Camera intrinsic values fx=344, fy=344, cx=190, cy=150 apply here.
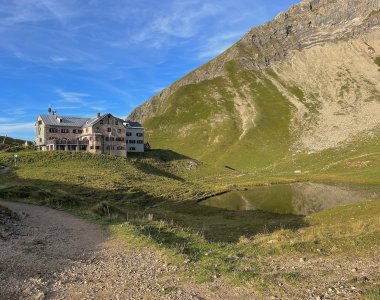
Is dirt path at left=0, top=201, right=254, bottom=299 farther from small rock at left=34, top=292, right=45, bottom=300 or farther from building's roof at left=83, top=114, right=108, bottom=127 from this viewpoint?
building's roof at left=83, top=114, right=108, bottom=127

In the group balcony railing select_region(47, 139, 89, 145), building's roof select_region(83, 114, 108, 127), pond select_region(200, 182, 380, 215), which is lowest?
pond select_region(200, 182, 380, 215)

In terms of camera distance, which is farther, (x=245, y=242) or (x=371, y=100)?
(x=371, y=100)

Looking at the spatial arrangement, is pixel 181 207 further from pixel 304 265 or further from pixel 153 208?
pixel 304 265

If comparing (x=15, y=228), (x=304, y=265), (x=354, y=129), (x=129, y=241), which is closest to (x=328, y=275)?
(x=304, y=265)

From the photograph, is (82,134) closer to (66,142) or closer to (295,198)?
(66,142)

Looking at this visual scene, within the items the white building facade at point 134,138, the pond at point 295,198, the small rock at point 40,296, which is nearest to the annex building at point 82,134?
the white building facade at point 134,138

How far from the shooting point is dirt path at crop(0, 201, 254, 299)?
16609mm

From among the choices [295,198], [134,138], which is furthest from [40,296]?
[134,138]

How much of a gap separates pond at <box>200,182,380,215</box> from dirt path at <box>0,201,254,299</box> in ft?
124

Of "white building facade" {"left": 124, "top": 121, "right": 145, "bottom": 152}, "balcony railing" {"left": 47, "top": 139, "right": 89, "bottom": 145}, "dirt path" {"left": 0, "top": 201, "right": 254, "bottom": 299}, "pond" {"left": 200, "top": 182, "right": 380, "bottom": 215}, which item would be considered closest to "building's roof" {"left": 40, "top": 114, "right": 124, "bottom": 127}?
"balcony railing" {"left": 47, "top": 139, "right": 89, "bottom": 145}

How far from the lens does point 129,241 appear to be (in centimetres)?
2652

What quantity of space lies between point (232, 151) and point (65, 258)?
143478mm

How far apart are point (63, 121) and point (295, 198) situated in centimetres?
8740

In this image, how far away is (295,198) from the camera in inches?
2753
